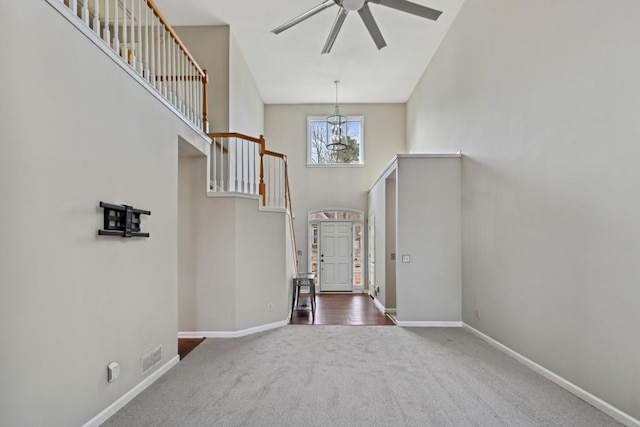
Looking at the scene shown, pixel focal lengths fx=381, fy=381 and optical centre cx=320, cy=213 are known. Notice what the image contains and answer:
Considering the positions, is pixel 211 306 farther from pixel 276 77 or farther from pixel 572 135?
pixel 276 77

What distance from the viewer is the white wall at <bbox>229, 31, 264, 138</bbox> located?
679 centimetres

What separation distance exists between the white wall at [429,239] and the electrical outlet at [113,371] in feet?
13.1

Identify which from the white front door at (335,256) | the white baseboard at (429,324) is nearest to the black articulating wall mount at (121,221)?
the white baseboard at (429,324)

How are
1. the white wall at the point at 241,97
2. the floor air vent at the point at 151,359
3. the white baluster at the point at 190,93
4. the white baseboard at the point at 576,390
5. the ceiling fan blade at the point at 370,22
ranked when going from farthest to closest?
the white wall at the point at 241,97 → the white baluster at the point at 190,93 → the ceiling fan blade at the point at 370,22 → the floor air vent at the point at 151,359 → the white baseboard at the point at 576,390

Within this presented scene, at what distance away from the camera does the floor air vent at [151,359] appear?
3395 mm

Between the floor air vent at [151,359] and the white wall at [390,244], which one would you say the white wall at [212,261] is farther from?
the white wall at [390,244]

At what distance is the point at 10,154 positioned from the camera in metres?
1.99

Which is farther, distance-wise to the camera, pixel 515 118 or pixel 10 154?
pixel 515 118

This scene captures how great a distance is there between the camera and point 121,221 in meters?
3.05

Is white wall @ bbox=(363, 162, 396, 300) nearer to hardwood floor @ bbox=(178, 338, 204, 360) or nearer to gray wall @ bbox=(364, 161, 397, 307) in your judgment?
gray wall @ bbox=(364, 161, 397, 307)

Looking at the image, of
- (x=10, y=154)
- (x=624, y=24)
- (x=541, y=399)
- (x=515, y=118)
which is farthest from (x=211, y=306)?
(x=624, y=24)

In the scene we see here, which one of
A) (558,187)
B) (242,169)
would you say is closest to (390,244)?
(242,169)

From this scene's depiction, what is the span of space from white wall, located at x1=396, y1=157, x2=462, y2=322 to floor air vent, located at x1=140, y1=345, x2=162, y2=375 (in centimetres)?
350

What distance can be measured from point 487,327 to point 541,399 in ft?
5.95
